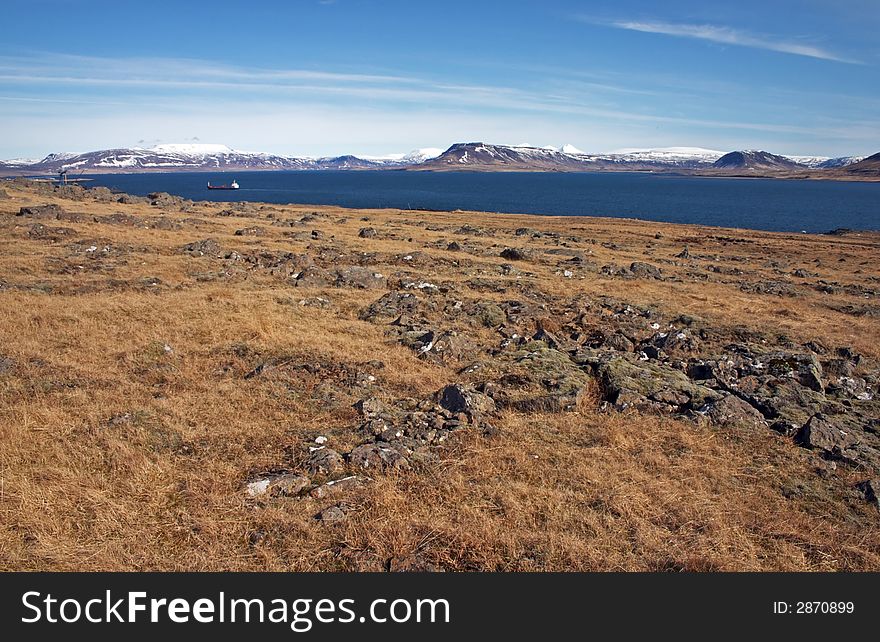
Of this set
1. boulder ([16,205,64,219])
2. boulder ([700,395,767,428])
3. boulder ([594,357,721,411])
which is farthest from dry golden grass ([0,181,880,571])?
boulder ([16,205,64,219])

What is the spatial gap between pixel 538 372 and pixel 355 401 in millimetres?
5346

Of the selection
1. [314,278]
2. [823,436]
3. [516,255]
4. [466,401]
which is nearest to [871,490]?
[823,436]

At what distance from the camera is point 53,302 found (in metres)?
19.7

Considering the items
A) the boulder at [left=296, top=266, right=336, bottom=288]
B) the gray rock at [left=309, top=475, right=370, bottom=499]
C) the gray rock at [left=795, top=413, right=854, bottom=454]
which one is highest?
the boulder at [left=296, top=266, right=336, bottom=288]

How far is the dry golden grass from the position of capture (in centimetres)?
748

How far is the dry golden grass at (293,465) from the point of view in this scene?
7480 millimetres

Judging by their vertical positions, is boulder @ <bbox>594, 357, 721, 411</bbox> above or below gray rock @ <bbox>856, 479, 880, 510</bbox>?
above

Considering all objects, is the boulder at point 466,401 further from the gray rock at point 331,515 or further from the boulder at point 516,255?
the boulder at point 516,255

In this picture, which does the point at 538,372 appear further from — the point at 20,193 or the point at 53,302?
the point at 20,193

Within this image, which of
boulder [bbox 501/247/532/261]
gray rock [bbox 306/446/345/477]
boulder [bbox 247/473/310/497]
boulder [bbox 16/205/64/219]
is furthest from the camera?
boulder [bbox 16/205/64/219]

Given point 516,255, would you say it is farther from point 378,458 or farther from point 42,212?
point 42,212

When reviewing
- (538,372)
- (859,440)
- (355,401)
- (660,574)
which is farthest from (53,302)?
(859,440)

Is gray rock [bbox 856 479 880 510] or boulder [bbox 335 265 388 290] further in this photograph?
boulder [bbox 335 265 388 290]

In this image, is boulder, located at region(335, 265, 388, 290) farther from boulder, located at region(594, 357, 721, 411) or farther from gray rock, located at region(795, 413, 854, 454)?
gray rock, located at region(795, 413, 854, 454)
